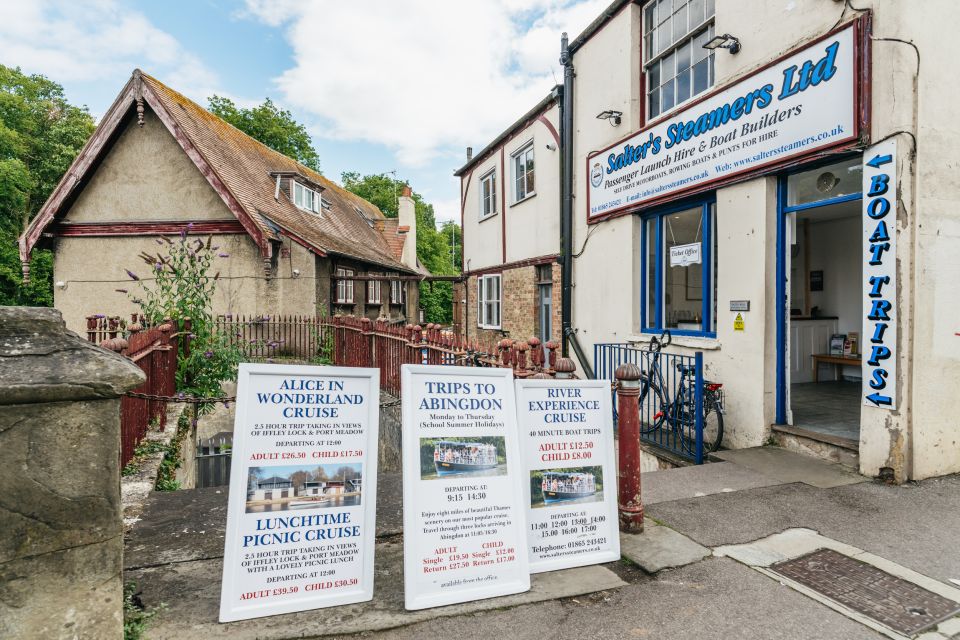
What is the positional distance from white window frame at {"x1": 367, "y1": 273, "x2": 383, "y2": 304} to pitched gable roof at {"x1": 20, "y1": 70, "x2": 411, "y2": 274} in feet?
2.69

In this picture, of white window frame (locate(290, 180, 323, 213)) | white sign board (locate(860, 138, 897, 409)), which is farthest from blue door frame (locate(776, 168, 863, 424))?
white window frame (locate(290, 180, 323, 213))

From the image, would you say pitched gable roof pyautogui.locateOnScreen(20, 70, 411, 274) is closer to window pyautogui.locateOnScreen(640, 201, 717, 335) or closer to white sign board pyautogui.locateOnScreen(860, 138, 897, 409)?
window pyautogui.locateOnScreen(640, 201, 717, 335)

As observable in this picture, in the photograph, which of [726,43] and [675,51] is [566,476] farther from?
[675,51]

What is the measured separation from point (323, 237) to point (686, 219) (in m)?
13.6

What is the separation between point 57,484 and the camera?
2.12 m

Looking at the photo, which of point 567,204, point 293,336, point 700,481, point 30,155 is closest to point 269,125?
point 30,155

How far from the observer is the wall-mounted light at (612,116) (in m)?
8.60

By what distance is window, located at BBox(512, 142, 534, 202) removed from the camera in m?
12.0

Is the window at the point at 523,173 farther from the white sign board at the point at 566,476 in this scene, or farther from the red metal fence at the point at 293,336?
the white sign board at the point at 566,476

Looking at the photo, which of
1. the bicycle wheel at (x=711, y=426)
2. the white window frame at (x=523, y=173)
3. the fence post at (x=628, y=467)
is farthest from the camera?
the white window frame at (x=523, y=173)

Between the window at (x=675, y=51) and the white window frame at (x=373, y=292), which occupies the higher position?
the window at (x=675, y=51)

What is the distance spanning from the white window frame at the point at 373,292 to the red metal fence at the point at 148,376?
13505mm

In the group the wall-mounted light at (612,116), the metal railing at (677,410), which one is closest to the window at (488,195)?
the wall-mounted light at (612,116)

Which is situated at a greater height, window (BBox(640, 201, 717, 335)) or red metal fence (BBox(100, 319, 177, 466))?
window (BBox(640, 201, 717, 335))
